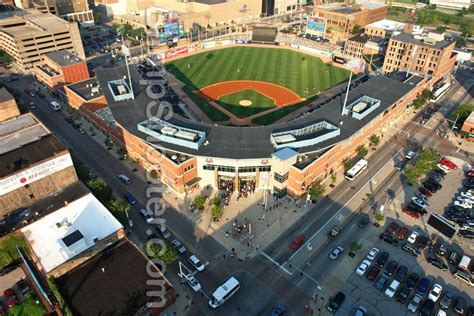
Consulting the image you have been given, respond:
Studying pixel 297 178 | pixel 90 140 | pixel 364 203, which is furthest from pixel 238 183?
pixel 90 140

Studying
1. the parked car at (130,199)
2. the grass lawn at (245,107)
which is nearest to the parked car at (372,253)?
the parked car at (130,199)

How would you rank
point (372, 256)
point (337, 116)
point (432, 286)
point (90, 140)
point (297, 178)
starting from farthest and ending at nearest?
point (90, 140) → point (337, 116) → point (297, 178) → point (372, 256) → point (432, 286)

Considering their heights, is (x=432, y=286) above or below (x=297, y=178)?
below

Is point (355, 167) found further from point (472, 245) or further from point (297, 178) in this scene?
point (472, 245)

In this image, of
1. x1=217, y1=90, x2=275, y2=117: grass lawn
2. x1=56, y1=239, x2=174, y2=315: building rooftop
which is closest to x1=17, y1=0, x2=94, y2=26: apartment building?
x1=217, y1=90, x2=275, y2=117: grass lawn

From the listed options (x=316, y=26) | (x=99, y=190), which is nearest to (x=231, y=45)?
(x=316, y=26)

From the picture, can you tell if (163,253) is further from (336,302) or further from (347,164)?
(347,164)
